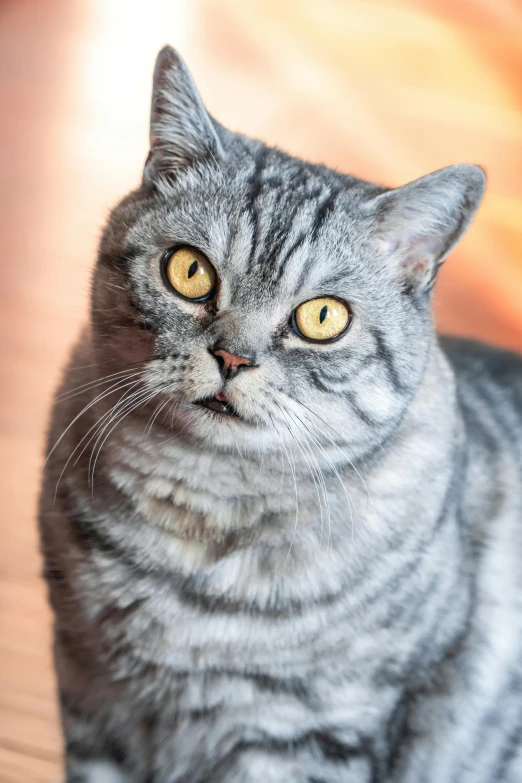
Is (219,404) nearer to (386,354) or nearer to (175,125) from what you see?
(386,354)

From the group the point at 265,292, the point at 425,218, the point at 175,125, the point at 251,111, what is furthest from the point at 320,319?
the point at 251,111

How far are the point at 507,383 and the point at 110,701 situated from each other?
88cm

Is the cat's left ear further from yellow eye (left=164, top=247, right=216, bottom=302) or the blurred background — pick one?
the blurred background

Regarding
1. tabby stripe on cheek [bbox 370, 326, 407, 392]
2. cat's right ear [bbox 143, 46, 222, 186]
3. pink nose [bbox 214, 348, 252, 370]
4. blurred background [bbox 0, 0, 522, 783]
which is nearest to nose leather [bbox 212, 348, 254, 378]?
pink nose [bbox 214, 348, 252, 370]

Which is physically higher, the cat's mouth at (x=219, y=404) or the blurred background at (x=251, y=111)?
the blurred background at (x=251, y=111)

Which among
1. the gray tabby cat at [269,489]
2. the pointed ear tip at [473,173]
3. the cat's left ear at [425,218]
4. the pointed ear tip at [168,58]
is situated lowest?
the gray tabby cat at [269,489]

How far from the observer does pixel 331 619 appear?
1.12 metres

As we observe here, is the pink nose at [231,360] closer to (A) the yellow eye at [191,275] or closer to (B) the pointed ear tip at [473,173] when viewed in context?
(A) the yellow eye at [191,275]

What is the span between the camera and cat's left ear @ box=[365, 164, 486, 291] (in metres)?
1.02

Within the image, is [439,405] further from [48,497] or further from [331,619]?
[48,497]

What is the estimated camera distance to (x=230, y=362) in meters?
0.98

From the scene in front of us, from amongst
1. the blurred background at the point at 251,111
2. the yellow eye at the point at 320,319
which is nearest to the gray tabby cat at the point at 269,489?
the yellow eye at the point at 320,319

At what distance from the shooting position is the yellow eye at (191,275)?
3.41 ft

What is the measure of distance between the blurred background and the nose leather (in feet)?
2.88
